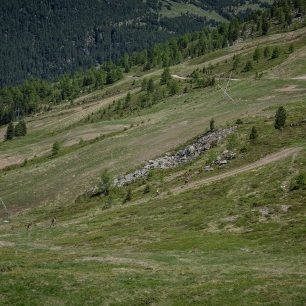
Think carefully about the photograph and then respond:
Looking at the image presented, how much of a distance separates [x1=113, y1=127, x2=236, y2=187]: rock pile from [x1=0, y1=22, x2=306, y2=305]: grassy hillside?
2.56m

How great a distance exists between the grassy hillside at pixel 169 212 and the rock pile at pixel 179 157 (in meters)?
2.56

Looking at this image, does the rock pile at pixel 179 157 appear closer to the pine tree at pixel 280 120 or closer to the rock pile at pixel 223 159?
the rock pile at pixel 223 159

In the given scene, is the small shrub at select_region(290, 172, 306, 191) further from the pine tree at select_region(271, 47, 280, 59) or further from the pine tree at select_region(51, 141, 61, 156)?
the pine tree at select_region(271, 47, 280, 59)

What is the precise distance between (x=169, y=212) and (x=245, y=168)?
16804 millimetres

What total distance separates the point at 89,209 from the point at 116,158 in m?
24.2

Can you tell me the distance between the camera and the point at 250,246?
5256 cm

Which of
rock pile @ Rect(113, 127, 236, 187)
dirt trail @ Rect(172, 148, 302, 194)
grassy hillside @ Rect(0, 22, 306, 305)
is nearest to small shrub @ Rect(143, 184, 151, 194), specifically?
grassy hillside @ Rect(0, 22, 306, 305)

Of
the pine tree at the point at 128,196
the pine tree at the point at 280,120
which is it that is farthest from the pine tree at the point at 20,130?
the pine tree at the point at 280,120

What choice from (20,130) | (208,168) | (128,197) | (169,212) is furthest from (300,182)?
(20,130)

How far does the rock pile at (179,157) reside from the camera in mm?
100375

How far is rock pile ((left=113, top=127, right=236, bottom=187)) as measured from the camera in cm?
10038

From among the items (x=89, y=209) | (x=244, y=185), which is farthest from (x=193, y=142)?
(x=244, y=185)

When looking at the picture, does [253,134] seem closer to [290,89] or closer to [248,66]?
[290,89]

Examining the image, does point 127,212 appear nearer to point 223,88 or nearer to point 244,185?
point 244,185
